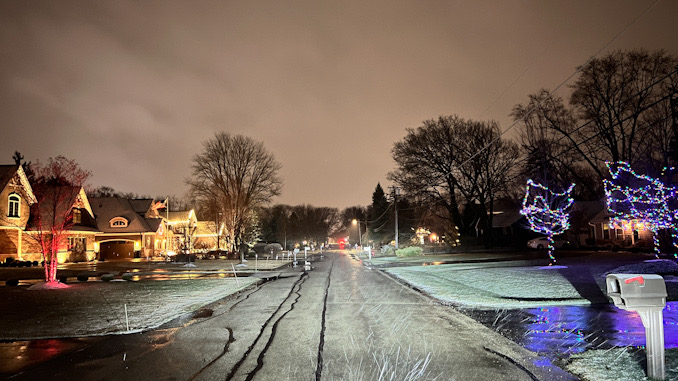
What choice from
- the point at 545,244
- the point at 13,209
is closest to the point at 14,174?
the point at 13,209

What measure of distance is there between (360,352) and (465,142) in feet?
132

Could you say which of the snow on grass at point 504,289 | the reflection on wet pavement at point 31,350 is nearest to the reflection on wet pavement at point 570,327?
the snow on grass at point 504,289

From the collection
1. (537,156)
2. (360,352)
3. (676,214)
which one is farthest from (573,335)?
(537,156)

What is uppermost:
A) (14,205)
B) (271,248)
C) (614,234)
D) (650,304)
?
(14,205)

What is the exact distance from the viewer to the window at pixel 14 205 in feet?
111

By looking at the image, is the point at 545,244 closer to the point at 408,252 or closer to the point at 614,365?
the point at 408,252

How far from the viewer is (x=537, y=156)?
112ft

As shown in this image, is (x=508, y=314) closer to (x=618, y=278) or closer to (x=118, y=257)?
(x=618, y=278)

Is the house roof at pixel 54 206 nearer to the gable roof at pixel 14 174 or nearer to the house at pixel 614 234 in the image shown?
the gable roof at pixel 14 174

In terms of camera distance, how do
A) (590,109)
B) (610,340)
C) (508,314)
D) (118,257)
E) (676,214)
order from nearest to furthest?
(610,340)
(508,314)
(676,214)
(590,109)
(118,257)

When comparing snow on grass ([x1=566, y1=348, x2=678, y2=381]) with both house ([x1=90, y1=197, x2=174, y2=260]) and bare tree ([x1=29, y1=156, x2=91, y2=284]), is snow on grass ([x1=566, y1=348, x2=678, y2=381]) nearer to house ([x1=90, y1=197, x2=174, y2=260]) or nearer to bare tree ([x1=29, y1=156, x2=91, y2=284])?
bare tree ([x1=29, y1=156, x2=91, y2=284])

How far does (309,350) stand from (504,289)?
393 inches

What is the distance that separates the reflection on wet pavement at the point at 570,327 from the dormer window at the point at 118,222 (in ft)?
155

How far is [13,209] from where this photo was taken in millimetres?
34156
